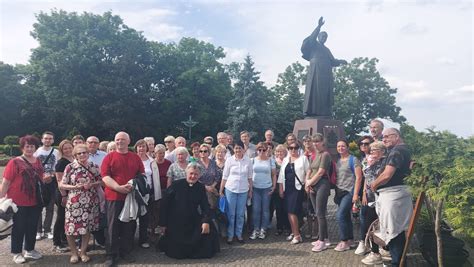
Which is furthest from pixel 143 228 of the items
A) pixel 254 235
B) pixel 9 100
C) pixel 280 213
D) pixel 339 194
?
pixel 9 100

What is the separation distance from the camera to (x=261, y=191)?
20.5ft

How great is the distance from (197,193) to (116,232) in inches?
49.4

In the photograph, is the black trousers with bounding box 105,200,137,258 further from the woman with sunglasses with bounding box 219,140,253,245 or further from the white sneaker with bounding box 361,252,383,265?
the white sneaker with bounding box 361,252,383,265

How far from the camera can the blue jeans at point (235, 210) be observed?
601cm

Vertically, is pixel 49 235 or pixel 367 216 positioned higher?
pixel 367 216

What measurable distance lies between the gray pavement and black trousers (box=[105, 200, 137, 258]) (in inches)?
A: 8.7

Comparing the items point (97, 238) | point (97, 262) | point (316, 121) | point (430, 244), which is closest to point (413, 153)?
point (430, 244)

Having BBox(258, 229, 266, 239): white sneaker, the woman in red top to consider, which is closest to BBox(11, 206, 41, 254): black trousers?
the woman in red top

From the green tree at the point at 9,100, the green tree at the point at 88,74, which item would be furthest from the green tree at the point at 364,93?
the green tree at the point at 9,100

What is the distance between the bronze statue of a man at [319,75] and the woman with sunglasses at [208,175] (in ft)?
A: 26.0

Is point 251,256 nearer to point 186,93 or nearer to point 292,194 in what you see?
point 292,194

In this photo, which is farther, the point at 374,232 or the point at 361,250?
the point at 361,250

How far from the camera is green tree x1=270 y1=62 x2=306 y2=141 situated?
3130 centimetres

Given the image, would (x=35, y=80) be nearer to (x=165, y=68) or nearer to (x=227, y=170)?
(x=165, y=68)
